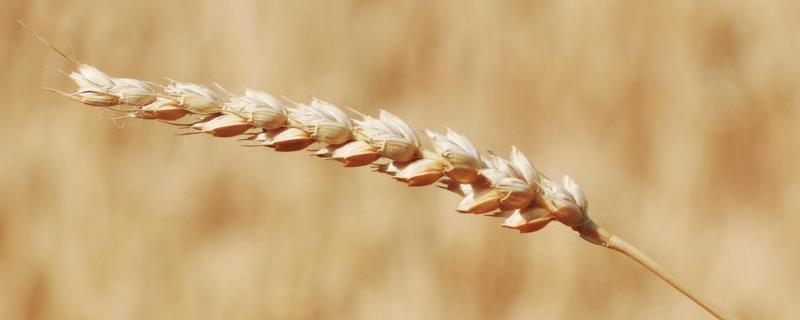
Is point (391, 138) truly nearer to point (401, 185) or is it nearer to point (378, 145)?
point (378, 145)

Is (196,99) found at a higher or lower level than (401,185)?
higher

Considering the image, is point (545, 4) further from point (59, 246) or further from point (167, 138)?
point (59, 246)

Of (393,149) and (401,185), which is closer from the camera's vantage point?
(393,149)

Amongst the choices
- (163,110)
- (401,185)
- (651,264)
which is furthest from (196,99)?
(401,185)

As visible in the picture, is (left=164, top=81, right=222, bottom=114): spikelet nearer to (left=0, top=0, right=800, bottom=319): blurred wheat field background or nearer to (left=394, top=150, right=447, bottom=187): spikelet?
(left=394, top=150, right=447, bottom=187): spikelet

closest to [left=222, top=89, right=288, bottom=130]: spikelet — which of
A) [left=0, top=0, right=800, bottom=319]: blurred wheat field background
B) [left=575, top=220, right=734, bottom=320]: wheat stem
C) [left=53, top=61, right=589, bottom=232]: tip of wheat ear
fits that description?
[left=53, top=61, right=589, bottom=232]: tip of wheat ear

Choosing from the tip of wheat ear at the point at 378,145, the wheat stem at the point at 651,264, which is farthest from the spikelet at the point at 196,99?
the wheat stem at the point at 651,264

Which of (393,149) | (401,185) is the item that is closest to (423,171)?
(393,149)

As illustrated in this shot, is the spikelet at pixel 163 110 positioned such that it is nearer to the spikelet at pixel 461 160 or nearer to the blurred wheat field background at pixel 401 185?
the spikelet at pixel 461 160
